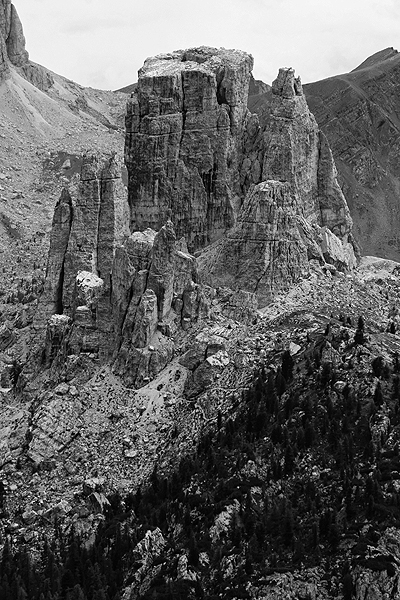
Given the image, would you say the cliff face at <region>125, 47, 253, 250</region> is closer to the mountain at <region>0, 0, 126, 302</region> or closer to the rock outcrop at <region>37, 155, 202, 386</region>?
the rock outcrop at <region>37, 155, 202, 386</region>

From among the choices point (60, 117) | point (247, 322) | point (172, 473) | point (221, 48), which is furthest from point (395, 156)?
point (172, 473)

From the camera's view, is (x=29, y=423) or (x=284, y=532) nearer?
(x=284, y=532)

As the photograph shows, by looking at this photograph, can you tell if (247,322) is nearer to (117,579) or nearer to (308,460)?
(308,460)

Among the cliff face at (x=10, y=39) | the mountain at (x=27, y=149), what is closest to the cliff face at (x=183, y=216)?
the mountain at (x=27, y=149)

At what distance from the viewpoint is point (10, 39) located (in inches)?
7653

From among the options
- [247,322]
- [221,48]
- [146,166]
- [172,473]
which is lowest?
[172,473]

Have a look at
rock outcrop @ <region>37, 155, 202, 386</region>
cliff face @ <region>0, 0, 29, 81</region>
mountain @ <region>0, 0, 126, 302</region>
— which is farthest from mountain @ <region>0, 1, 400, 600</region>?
cliff face @ <region>0, 0, 29, 81</region>

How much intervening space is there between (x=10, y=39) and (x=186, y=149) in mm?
108572

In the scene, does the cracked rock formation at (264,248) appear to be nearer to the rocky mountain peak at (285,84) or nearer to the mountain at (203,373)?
the mountain at (203,373)

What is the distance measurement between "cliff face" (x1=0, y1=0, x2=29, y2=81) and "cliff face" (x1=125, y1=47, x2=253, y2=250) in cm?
10003

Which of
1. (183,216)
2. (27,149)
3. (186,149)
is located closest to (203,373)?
(183,216)

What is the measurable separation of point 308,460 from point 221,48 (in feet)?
144

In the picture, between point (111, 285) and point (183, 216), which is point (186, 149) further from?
point (111, 285)

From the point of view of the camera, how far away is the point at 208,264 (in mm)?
91000
